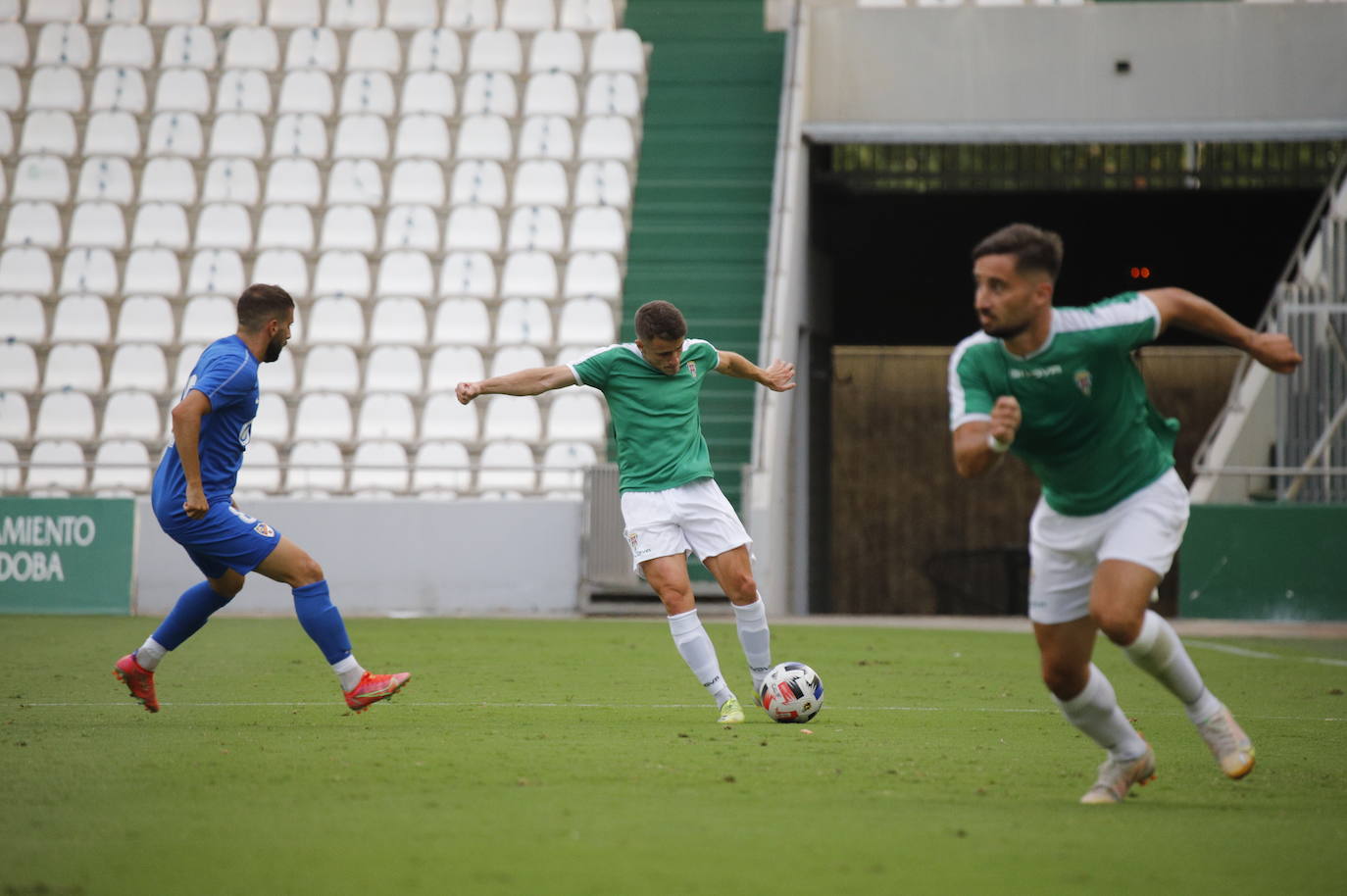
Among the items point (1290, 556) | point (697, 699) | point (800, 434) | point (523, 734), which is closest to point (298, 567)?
point (523, 734)

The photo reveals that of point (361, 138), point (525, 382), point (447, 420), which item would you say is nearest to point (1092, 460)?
point (525, 382)

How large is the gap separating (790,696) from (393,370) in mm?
12360

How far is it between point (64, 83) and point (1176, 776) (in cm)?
2019

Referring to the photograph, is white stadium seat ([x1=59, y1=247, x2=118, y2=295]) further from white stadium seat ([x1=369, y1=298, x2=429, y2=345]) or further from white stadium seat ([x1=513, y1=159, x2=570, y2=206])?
white stadium seat ([x1=513, y1=159, x2=570, y2=206])

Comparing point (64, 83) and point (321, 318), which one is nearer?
point (321, 318)

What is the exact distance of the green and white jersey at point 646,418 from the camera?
786cm

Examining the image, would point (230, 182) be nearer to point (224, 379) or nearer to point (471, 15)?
point (471, 15)

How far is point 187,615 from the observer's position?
789 cm

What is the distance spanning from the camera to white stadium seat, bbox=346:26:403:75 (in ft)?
73.2

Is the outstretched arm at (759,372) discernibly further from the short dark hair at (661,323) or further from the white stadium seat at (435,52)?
the white stadium seat at (435,52)

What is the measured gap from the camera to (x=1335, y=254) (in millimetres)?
18250

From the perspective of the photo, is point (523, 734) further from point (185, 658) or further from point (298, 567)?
point (185, 658)

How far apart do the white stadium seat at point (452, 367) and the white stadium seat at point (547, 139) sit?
344 centimetres

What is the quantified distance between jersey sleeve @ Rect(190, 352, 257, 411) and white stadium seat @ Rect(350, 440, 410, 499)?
1016cm
